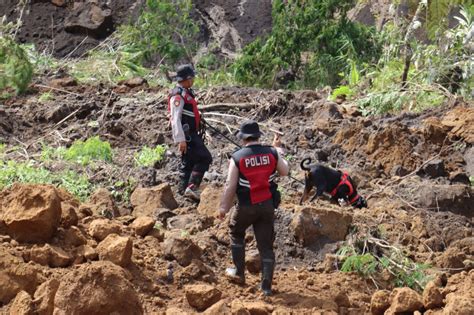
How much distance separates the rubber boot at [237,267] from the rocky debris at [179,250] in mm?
332

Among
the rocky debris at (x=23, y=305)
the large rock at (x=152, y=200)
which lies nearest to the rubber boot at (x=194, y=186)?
the large rock at (x=152, y=200)

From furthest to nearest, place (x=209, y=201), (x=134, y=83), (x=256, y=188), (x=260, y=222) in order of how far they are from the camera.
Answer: (x=134, y=83) → (x=209, y=201) → (x=260, y=222) → (x=256, y=188)

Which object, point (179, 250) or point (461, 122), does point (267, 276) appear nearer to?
point (179, 250)

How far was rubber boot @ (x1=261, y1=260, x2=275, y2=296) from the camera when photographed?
7.24 m

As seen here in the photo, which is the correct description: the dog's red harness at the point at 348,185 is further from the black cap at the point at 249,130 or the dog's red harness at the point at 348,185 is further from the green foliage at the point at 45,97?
the green foliage at the point at 45,97

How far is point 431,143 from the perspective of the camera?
12.2 meters

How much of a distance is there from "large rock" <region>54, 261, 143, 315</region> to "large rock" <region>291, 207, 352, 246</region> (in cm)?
234

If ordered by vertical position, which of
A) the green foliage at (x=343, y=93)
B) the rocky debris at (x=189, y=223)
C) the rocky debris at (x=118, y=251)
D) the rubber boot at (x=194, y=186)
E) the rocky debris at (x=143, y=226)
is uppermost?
the rocky debris at (x=118, y=251)

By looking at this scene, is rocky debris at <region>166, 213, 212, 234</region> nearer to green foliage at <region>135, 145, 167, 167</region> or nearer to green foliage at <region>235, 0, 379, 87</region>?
green foliage at <region>135, 145, 167, 167</region>

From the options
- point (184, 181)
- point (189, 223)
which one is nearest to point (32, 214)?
point (189, 223)

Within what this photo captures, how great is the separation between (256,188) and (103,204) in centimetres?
205

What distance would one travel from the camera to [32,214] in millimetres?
7000

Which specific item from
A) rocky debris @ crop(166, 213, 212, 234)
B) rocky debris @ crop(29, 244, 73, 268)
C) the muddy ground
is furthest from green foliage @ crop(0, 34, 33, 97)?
rocky debris @ crop(29, 244, 73, 268)

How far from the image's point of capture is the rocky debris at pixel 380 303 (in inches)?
283
